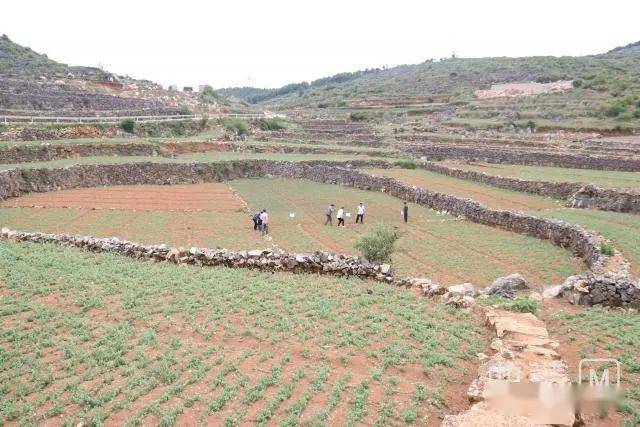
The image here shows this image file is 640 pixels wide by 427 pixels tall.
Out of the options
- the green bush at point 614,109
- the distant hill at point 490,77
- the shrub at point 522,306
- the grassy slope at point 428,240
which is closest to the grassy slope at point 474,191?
→ the grassy slope at point 428,240

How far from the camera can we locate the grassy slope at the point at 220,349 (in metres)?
9.36

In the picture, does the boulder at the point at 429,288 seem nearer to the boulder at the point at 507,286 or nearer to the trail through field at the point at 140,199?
the boulder at the point at 507,286

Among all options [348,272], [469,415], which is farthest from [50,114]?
[469,415]

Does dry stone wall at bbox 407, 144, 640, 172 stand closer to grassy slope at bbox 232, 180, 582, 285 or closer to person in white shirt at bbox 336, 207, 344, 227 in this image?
grassy slope at bbox 232, 180, 582, 285

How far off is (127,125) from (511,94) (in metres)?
81.3

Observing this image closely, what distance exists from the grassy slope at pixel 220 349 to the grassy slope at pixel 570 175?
110 ft

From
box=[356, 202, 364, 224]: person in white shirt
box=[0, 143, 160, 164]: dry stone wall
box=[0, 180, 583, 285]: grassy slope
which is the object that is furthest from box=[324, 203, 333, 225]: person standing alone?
box=[0, 143, 160, 164]: dry stone wall

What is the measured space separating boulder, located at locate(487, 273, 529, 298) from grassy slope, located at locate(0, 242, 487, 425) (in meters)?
3.08

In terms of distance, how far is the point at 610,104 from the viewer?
3169 inches

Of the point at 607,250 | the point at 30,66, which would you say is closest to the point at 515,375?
the point at 607,250

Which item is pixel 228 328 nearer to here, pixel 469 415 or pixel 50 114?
pixel 469 415

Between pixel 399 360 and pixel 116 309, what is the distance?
24.5 feet

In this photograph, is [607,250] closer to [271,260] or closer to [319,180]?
[271,260]

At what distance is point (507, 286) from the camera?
17406 mm
